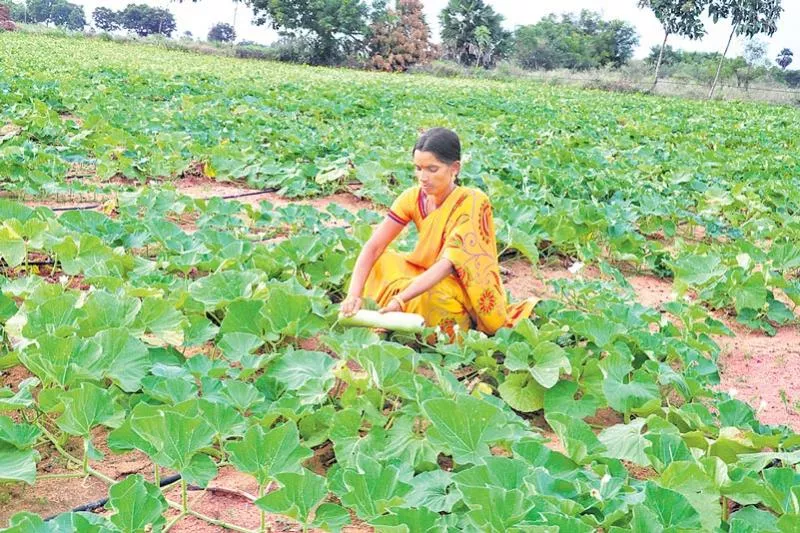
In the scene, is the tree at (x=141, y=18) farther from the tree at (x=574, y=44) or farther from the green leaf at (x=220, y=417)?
the green leaf at (x=220, y=417)

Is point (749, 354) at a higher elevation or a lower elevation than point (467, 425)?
lower

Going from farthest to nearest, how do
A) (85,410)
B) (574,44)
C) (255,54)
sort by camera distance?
(574,44) → (255,54) → (85,410)

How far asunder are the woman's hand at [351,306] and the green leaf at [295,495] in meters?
1.21

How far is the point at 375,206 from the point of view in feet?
18.6

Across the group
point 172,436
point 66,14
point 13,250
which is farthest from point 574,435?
point 66,14

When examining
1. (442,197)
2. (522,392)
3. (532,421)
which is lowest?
(532,421)

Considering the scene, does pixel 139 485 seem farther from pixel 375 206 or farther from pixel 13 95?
pixel 13 95

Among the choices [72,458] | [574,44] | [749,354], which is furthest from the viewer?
[574,44]

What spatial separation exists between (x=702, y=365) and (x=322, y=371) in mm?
1384

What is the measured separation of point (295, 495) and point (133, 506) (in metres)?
0.32

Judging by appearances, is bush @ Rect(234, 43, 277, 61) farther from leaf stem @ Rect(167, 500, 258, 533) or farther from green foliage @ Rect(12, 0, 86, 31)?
green foliage @ Rect(12, 0, 86, 31)

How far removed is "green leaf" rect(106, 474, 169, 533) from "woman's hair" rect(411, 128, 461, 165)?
162 centimetres

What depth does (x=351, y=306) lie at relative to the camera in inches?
111

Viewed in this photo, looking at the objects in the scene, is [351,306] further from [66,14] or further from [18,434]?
[66,14]
